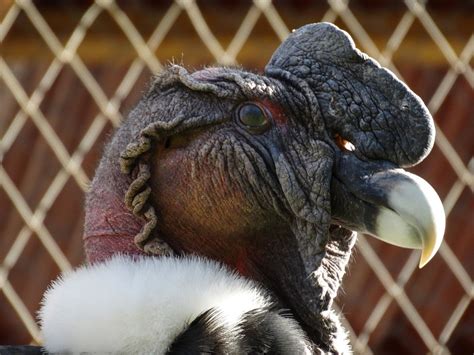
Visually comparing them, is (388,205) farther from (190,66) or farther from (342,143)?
(190,66)

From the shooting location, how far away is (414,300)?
13.2ft

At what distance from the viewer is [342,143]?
1930 mm

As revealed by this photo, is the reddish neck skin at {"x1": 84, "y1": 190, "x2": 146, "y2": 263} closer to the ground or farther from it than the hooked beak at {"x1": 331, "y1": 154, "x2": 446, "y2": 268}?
closer to the ground

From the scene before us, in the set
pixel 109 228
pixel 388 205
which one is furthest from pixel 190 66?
pixel 388 205

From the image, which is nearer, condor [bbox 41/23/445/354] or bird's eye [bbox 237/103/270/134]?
condor [bbox 41/23/445/354]

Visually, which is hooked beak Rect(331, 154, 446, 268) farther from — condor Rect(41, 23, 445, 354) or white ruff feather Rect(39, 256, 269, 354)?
white ruff feather Rect(39, 256, 269, 354)

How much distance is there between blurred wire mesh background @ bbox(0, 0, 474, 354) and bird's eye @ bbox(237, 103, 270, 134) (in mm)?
1690

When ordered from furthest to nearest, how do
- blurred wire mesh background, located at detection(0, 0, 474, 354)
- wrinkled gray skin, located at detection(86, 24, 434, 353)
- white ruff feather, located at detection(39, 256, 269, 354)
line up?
blurred wire mesh background, located at detection(0, 0, 474, 354) → wrinkled gray skin, located at detection(86, 24, 434, 353) → white ruff feather, located at detection(39, 256, 269, 354)

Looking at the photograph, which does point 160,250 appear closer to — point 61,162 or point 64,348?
point 64,348

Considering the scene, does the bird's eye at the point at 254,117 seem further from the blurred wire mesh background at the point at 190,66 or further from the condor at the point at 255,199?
the blurred wire mesh background at the point at 190,66

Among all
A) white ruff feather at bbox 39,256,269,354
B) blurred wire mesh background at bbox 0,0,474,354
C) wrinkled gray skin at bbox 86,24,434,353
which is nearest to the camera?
white ruff feather at bbox 39,256,269,354

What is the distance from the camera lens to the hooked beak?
181cm

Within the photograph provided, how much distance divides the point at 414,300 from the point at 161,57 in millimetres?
958

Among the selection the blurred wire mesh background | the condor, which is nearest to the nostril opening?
the condor
